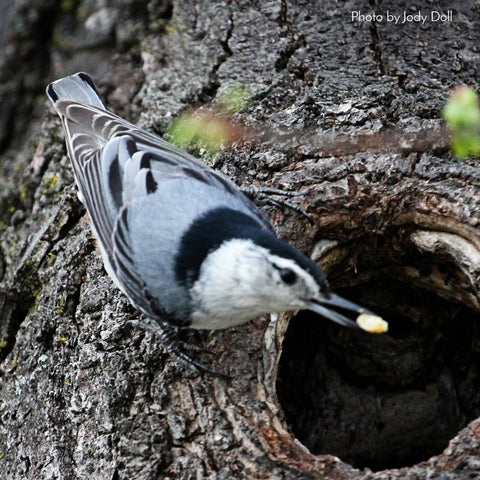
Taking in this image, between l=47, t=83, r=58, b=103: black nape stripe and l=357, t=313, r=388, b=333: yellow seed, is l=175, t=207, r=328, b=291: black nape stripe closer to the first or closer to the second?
l=357, t=313, r=388, b=333: yellow seed

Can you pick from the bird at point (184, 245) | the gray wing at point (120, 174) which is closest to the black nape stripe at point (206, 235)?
the bird at point (184, 245)

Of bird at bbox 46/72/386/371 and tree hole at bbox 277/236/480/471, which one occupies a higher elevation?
bird at bbox 46/72/386/371

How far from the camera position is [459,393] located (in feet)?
10.8

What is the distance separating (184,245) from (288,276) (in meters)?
0.39

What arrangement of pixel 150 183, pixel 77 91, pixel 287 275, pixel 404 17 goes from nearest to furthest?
pixel 287 275 < pixel 150 183 < pixel 77 91 < pixel 404 17

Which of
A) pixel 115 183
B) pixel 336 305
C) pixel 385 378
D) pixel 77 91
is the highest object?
pixel 77 91

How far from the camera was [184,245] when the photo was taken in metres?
2.36

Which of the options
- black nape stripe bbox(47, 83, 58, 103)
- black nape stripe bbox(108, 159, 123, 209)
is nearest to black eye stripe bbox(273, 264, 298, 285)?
black nape stripe bbox(108, 159, 123, 209)

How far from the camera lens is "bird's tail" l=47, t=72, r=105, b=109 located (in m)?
2.95

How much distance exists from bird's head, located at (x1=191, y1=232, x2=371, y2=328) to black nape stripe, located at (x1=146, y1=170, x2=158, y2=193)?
0.34m

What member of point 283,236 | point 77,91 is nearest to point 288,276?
point 283,236

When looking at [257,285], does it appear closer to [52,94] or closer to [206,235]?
[206,235]

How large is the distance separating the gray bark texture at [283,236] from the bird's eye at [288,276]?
0.40 metres

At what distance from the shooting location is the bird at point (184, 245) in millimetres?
2217
